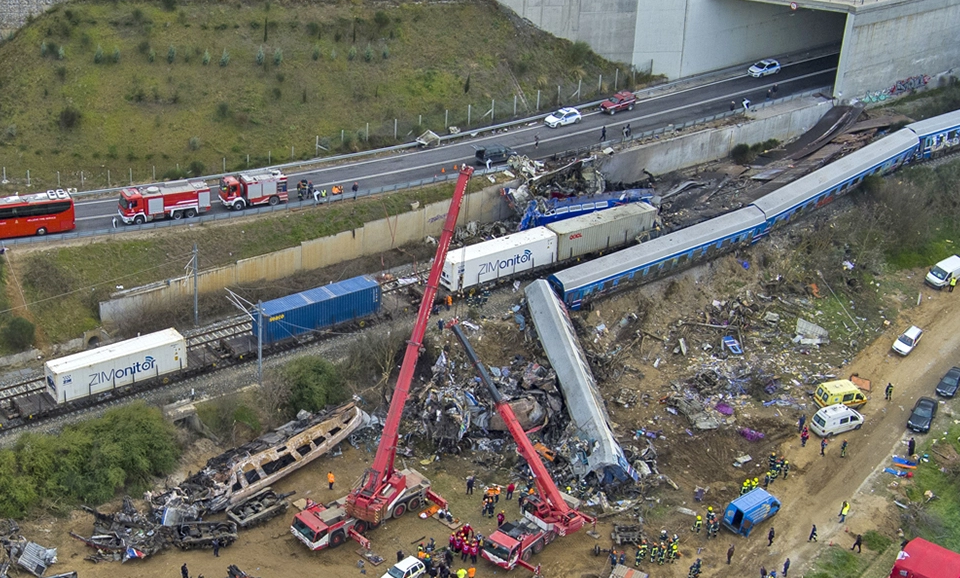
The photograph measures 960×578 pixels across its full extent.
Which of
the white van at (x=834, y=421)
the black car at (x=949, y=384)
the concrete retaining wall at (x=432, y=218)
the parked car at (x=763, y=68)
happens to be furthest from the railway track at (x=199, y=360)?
the parked car at (x=763, y=68)

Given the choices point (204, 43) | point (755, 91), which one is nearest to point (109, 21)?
point (204, 43)

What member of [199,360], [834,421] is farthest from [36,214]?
[834,421]

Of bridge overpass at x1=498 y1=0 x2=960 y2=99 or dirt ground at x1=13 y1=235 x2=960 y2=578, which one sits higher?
bridge overpass at x1=498 y1=0 x2=960 y2=99

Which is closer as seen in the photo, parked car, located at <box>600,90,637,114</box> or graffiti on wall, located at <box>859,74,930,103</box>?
parked car, located at <box>600,90,637,114</box>

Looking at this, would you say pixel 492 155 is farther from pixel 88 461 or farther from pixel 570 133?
pixel 88 461

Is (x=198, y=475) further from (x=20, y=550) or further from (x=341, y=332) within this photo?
(x=341, y=332)

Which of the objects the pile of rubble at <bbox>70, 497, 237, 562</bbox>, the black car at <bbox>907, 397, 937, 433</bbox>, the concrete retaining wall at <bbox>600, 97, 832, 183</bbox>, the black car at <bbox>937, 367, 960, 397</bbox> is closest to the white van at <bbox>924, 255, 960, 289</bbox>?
the black car at <bbox>937, 367, 960, 397</bbox>

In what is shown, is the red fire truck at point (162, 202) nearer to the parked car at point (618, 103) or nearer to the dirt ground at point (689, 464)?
the dirt ground at point (689, 464)

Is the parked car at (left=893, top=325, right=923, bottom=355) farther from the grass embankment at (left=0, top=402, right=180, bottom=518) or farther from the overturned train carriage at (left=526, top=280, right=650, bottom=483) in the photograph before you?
the grass embankment at (left=0, top=402, right=180, bottom=518)
